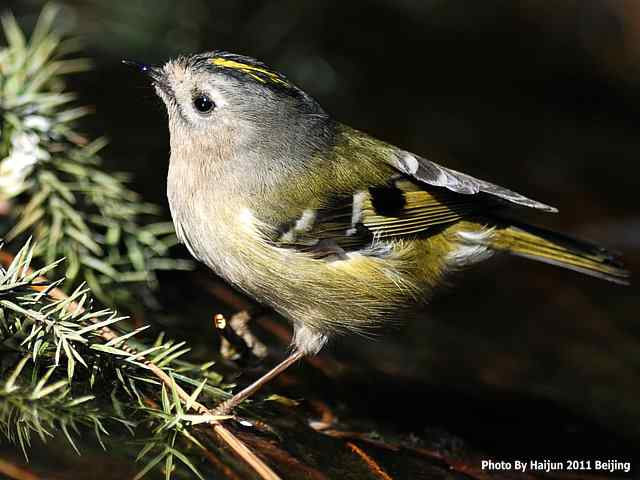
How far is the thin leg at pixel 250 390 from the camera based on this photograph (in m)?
1.39

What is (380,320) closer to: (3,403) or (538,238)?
(538,238)

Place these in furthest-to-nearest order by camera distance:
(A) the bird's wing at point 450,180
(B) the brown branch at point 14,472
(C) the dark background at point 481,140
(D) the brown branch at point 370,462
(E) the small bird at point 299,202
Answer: (C) the dark background at point 481,140 → (A) the bird's wing at point 450,180 → (E) the small bird at point 299,202 → (D) the brown branch at point 370,462 → (B) the brown branch at point 14,472

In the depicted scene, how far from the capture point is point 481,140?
10.8 feet

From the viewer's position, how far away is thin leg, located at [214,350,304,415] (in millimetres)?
1393

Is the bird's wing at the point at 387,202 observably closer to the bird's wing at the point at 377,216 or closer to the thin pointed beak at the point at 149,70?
the bird's wing at the point at 377,216

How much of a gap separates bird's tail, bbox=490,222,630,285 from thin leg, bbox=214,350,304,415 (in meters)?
0.64

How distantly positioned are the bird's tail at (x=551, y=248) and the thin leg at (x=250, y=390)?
64cm

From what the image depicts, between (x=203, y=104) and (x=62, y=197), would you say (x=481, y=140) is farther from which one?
(x=62, y=197)

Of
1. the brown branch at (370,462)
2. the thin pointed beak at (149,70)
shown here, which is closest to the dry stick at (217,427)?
the brown branch at (370,462)

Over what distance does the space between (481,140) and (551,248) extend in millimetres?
1274

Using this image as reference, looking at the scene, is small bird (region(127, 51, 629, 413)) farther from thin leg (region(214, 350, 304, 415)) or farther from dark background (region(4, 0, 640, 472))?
dark background (region(4, 0, 640, 472))

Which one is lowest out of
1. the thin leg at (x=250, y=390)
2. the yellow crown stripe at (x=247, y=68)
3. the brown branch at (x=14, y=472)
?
the brown branch at (x=14, y=472)

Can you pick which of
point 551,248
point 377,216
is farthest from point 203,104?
point 551,248

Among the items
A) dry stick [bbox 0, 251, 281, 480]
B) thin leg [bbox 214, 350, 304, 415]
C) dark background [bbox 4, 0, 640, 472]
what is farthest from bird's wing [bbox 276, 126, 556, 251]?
dry stick [bbox 0, 251, 281, 480]
